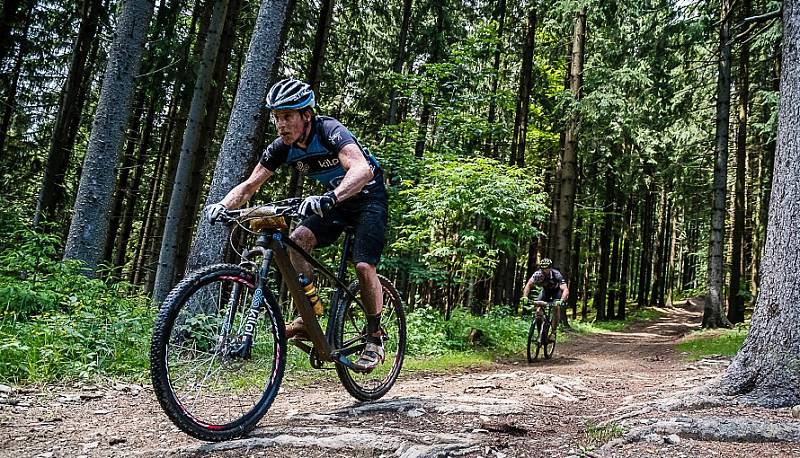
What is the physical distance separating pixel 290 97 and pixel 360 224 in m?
1.08

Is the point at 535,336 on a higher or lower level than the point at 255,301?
lower

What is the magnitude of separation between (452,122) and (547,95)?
791 centimetres

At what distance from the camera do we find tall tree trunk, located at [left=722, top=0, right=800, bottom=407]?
4445mm

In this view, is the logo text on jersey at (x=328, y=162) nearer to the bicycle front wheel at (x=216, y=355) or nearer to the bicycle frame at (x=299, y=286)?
the bicycle frame at (x=299, y=286)

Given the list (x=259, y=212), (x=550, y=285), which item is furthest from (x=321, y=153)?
(x=550, y=285)

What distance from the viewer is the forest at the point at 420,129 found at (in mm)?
6957

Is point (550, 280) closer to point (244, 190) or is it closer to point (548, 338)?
point (548, 338)

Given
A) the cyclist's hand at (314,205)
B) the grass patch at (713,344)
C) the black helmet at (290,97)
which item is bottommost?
the grass patch at (713,344)

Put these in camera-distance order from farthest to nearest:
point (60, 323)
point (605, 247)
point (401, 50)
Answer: point (605, 247), point (401, 50), point (60, 323)

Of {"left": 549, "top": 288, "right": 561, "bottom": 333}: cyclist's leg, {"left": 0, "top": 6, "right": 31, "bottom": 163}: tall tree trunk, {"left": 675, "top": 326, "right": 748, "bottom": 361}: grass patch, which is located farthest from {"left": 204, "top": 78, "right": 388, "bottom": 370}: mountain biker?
{"left": 0, "top": 6, "right": 31, "bottom": 163}: tall tree trunk

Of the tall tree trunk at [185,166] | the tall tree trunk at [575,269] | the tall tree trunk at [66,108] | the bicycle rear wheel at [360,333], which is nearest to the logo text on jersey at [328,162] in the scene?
the bicycle rear wheel at [360,333]

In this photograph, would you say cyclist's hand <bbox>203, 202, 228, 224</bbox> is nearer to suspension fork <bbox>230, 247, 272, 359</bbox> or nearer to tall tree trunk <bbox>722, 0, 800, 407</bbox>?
suspension fork <bbox>230, 247, 272, 359</bbox>

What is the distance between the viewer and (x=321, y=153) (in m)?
4.02

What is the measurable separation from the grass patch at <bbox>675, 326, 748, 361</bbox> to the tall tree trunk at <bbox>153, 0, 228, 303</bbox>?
32.1ft
